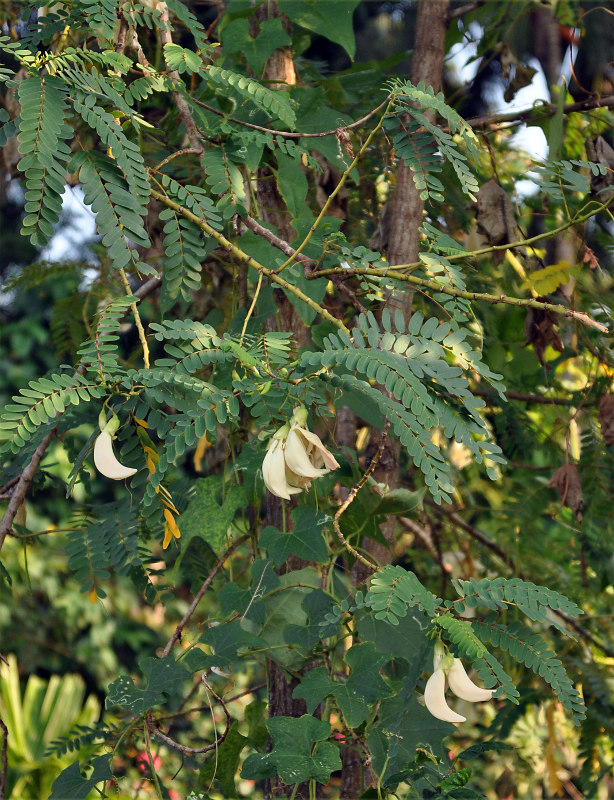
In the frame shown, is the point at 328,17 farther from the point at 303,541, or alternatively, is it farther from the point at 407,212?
the point at 303,541

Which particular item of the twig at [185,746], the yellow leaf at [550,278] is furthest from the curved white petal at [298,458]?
the yellow leaf at [550,278]

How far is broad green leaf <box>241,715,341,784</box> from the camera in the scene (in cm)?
62

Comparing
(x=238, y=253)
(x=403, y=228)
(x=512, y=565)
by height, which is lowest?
(x=512, y=565)

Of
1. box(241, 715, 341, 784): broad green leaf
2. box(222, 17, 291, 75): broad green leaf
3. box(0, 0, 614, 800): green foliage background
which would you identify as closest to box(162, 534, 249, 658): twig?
box(0, 0, 614, 800): green foliage background

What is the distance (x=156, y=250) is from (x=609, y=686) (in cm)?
90

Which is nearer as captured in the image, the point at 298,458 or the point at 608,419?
the point at 298,458

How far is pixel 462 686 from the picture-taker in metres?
0.56

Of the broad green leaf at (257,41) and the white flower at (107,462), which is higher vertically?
the broad green leaf at (257,41)

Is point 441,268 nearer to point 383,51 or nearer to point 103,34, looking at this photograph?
point 103,34

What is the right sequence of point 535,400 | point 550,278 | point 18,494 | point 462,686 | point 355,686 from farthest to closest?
point 535,400
point 550,278
point 18,494
point 355,686
point 462,686

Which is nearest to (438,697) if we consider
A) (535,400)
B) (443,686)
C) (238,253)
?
(443,686)

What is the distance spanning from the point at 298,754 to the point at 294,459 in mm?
241

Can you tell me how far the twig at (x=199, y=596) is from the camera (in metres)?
0.76

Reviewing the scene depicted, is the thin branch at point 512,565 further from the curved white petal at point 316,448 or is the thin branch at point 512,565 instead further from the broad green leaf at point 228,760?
the curved white petal at point 316,448
